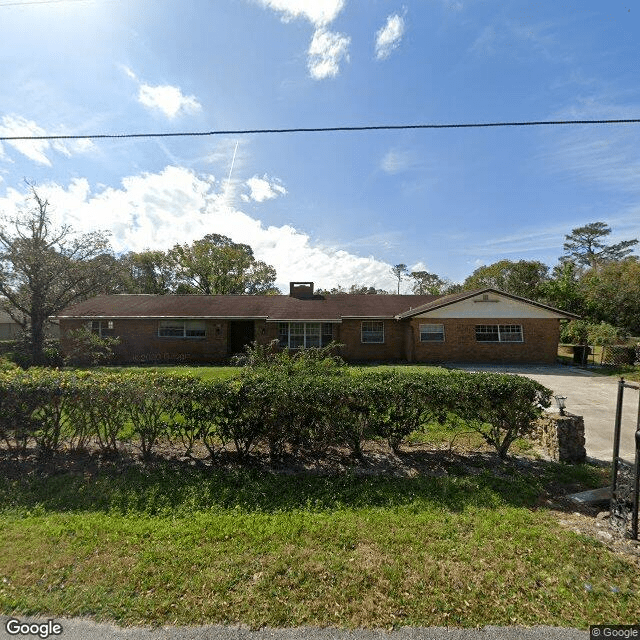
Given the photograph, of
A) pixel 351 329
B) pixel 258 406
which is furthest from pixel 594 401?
pixel 351 329

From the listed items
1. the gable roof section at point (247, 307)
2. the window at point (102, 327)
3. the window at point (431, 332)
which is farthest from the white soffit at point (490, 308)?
the window at point (102, 327)

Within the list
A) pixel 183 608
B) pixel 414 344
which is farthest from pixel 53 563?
pixel 414 344

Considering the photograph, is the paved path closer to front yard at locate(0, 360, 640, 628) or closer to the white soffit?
front yard at locate(0, 360, 640, 628)

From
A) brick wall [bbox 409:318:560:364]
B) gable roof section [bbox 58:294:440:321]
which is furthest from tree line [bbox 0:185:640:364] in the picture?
brick wall [bbox 409:318:560:364]

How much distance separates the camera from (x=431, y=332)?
18.7 meters

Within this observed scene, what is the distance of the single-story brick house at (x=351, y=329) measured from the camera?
18469 millimetres

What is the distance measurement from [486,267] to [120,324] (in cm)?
3756

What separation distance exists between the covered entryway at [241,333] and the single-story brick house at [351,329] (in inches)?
2.4

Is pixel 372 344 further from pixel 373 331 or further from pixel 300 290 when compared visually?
pixel 300 290

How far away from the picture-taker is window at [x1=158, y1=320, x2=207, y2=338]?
1930 centimetres

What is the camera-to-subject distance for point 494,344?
18.5 meters

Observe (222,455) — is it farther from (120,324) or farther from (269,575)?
(120,324)

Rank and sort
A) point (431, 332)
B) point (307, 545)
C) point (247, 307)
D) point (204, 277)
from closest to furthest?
point (307, 545) < point (431, 332) < point (247, 307) < point (204, 277)

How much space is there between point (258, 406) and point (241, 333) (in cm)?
1592
